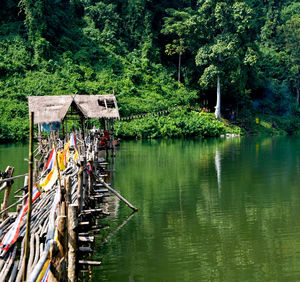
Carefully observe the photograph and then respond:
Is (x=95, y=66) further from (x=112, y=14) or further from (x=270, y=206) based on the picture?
(x=270, y=206)

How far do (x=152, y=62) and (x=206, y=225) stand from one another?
39.3m

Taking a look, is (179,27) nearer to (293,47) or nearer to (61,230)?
(293,47)

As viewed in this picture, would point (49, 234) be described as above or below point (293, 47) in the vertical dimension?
below

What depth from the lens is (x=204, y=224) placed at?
11.5m

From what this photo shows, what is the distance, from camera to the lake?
8.53 meters

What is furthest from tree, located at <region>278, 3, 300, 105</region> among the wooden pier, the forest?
the wooden pier

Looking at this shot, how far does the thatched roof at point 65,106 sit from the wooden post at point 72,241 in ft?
44.1

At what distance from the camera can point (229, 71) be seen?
142 ft

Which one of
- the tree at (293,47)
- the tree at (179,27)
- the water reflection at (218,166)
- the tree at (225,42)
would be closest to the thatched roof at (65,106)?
the water reflection at (218,166)

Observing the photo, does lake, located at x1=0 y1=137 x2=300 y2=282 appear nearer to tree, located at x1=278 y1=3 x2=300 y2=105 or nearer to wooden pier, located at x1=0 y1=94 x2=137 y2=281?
wooden pier, located at x1=0 y1=94 x2=137 y2=281

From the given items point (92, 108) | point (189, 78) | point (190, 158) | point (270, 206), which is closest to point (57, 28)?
point (189, 78)

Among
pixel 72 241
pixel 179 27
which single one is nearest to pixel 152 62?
pixel 179 27

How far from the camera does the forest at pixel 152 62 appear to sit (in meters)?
40.7

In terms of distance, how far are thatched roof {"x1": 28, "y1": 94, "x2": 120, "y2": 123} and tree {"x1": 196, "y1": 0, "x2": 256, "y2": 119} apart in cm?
1853
